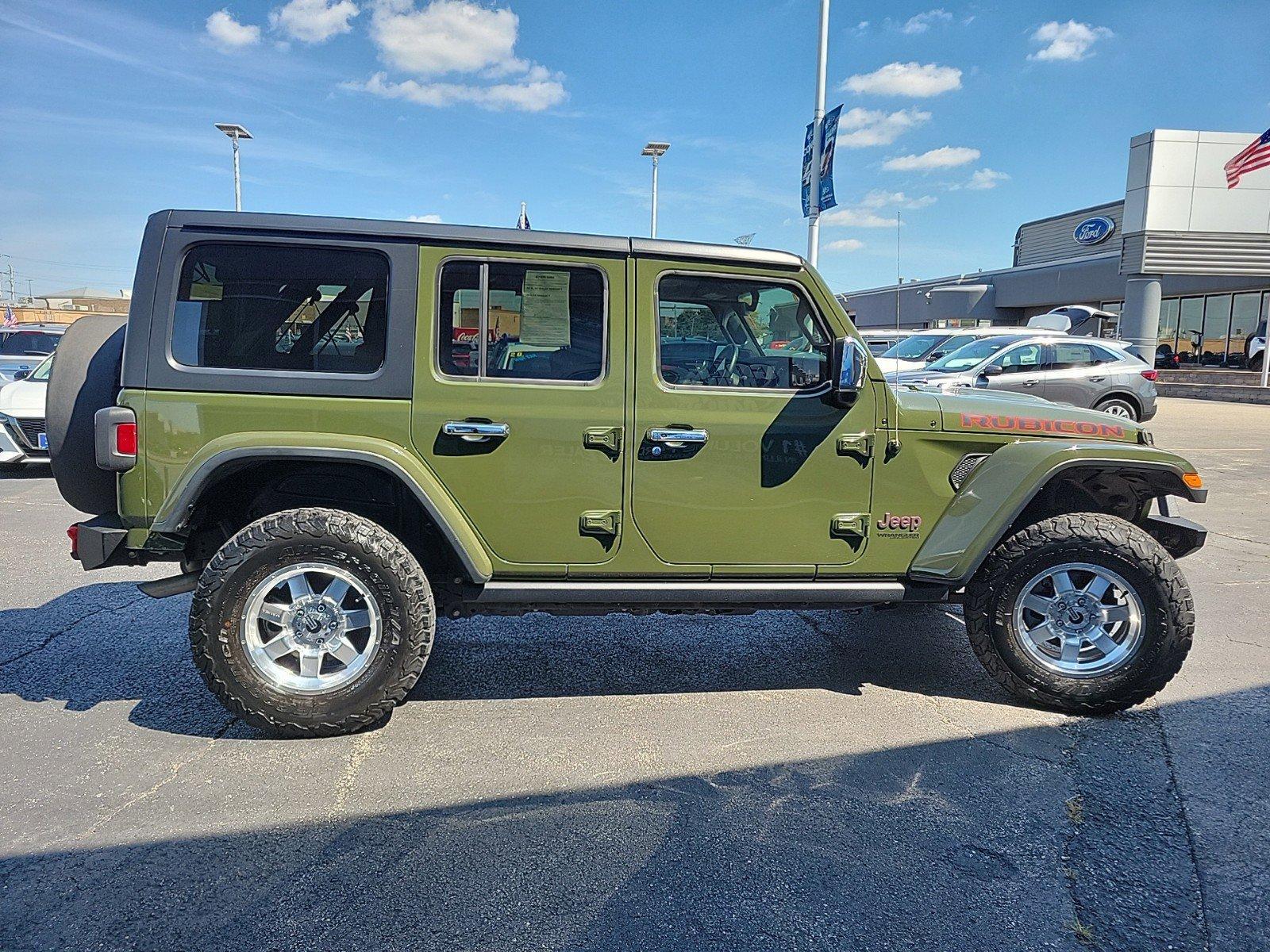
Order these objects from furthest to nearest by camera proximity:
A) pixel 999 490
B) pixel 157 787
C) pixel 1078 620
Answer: pixel 1078 620
pixel 999 490
pixel 157 787

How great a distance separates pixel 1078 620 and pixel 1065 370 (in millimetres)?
11327

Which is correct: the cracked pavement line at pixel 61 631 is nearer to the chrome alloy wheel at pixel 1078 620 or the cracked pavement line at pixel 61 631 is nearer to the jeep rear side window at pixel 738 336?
the jeep rear side window at pixel 738 336

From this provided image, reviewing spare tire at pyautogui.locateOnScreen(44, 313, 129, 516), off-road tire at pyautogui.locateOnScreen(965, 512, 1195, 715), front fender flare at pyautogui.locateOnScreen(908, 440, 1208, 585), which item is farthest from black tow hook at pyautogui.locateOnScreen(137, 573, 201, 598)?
off-road tire at pyautogui.locateOnScreen(965, 512, 1195, 715)

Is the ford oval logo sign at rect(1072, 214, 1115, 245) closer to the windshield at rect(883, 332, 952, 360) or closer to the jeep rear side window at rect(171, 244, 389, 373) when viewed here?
the windshield at rect(883, 332, 952, 360)

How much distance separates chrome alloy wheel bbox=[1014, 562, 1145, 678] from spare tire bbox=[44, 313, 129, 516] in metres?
3.94

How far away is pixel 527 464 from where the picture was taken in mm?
3426

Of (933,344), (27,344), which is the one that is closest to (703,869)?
(933,344)

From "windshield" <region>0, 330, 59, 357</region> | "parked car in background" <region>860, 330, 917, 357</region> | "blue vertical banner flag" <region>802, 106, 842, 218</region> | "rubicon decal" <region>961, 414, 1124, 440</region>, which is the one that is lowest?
"rubicon decal" <region>961, 414, 1124, 440</region>

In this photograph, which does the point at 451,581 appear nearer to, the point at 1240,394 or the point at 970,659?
Answer: the point at 970,659

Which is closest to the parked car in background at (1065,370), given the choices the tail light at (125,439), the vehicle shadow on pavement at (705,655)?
the vehicle shadow on pavement at (705,655)

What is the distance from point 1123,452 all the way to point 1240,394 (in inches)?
1003

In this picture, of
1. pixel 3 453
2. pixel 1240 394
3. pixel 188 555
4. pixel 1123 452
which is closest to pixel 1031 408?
pixel 1123 452

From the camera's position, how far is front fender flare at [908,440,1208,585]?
357 centimetres

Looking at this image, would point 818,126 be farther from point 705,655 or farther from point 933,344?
point 705,655
